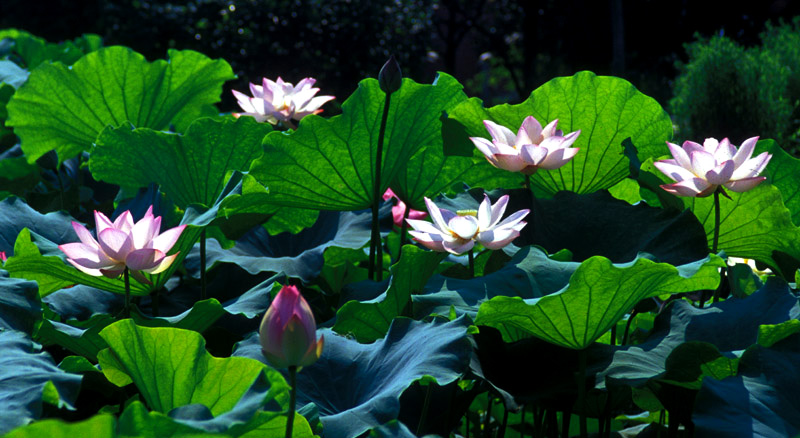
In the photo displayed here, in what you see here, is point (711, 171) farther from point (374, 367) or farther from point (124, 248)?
point (124, 248)

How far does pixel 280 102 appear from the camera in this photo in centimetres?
159

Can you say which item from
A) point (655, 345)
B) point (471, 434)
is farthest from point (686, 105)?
point (655, 345)

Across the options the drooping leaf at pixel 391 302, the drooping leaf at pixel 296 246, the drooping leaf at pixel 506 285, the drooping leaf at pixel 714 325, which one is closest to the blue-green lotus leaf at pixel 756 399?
the drooping leaf at pixel 714 325

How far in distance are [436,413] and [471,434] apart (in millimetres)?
652

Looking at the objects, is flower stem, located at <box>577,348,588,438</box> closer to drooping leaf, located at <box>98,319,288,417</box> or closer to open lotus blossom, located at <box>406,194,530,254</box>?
open lotus blossom, located at <box>406,194,530,254</box>

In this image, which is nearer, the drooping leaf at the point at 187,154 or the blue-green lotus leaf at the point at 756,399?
the blue-green lotus leaf at the point at 756,399

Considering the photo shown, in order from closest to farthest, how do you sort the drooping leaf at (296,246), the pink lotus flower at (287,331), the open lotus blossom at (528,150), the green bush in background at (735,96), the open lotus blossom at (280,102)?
1. the pink lotus flower at (287,331)
2. the open lotus blossom at (528,150)
3. the drooping leaf at (296,246)
4. the open lotus blossom at (280,102)
5. the green bush in background at (735,96)

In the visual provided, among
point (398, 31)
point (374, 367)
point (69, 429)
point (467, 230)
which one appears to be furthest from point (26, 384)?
point (398, 31)

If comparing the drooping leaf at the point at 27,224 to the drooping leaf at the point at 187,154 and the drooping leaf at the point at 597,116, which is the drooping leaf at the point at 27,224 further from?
the drooping leaf at the point at 597,116

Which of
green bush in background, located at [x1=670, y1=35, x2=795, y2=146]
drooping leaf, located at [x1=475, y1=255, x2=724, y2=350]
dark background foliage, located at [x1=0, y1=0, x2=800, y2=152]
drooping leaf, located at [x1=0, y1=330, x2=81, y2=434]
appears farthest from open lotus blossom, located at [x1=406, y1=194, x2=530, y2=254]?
dark background foliage, located at [x1=0, y1=0, x2=800, y2=152]

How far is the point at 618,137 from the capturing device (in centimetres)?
136

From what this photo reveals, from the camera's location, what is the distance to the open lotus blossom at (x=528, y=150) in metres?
1.18

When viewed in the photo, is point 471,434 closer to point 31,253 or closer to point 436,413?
point 436,413

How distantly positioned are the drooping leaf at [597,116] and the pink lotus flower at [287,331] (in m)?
0.70
